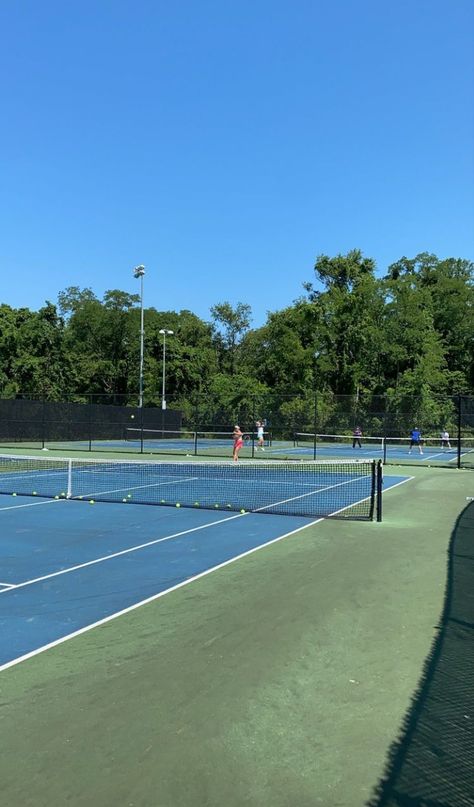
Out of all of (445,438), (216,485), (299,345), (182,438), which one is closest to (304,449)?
(445,438)

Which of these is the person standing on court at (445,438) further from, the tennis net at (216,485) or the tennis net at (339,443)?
the tennis net at (216,485)

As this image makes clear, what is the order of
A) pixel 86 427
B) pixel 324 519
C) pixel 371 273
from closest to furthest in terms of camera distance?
pixel 324 519 < pixel 86 427 < pixel 371 273

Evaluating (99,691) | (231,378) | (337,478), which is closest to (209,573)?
(99,691)

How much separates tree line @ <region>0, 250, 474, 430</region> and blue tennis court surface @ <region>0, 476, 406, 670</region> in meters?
31.5

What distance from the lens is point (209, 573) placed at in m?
7.55

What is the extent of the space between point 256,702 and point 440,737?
109cm

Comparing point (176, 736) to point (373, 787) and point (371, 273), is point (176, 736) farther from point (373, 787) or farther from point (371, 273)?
point (371, 273)

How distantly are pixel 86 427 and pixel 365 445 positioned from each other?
17.0m

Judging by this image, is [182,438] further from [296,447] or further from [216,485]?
[216,485]

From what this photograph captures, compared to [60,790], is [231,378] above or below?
above

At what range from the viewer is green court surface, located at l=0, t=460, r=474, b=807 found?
3.08 metres

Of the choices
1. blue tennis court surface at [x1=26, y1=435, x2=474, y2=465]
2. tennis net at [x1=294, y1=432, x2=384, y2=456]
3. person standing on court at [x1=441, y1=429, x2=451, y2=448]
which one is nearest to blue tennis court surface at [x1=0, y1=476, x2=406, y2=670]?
blue tennis court surface at [x1=26, y1=435, x2=474, y2=465]

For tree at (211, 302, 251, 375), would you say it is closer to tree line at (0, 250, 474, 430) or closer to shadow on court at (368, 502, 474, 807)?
tree line at (0, 250, 474, 430)

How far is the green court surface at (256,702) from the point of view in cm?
308
